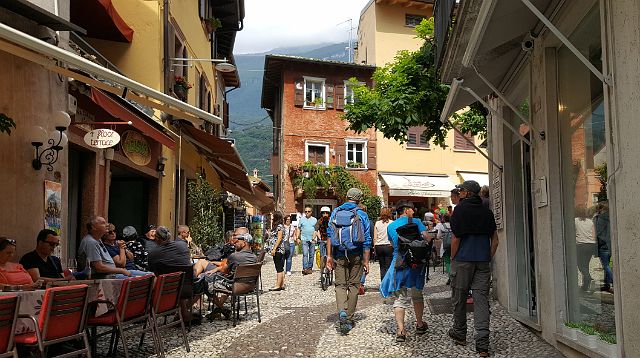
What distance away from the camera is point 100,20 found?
1183cm

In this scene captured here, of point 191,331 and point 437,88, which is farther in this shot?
point 437,88

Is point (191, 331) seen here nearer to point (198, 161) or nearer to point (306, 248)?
point (306, 248)

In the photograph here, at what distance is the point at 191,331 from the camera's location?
27.4ft

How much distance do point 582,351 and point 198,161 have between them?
15.7 metres

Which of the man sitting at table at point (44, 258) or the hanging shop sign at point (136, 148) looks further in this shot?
the hanging shop sign at point (136, 148)

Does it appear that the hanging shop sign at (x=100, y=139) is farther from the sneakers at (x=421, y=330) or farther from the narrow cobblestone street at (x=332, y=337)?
the sneakers at (x=421, y=330)

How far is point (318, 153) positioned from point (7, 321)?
28914mm

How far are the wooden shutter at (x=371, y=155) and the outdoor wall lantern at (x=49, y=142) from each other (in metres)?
24.6

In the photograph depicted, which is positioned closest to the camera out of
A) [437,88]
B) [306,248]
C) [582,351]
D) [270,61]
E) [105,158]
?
[582,351]

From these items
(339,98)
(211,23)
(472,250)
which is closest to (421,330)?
(472,250)

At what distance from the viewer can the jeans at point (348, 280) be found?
811cm

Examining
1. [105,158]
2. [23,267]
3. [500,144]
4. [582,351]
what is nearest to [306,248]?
[105,158]

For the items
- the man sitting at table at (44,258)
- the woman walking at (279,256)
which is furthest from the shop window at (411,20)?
the man sitting at table at (44,258)

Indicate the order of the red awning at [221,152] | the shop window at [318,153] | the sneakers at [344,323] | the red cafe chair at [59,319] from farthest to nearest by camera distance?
the shop window at [318,153] → the red awning at [221,152] → the sneakers at [344,323] → the red cafe chair at [59,319]
